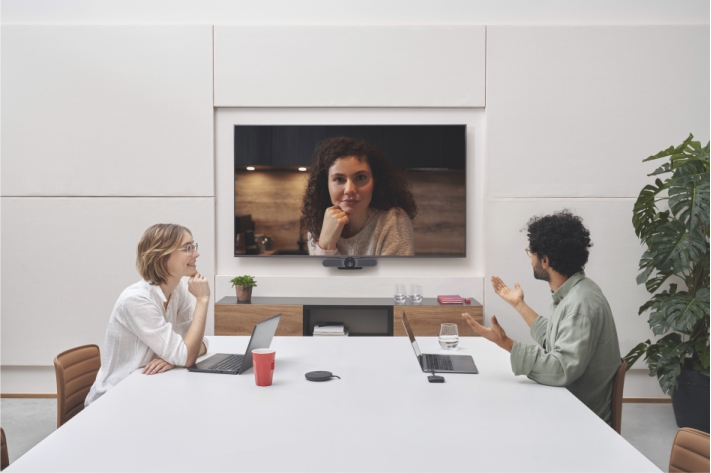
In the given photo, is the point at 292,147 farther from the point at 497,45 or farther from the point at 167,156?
the point at 497,45

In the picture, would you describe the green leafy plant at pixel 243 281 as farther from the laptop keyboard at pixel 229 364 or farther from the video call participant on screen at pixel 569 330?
the video call participant on screen at pixel 569 330

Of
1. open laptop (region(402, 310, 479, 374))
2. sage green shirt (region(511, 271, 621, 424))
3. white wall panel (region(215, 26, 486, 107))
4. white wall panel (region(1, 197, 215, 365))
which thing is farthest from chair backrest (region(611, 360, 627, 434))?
white wall panel (region(1, 197, 215, 365))

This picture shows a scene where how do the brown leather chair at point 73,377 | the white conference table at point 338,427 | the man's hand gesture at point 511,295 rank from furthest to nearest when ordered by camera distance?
the man's hand gesture at point 511,295 < the brown leather chair at point 73,377 < the white conference table at point 338,427

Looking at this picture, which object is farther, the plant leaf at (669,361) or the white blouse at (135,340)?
the plant leaf at (669,361)

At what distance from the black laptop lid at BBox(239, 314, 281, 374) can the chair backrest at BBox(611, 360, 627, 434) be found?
1375 millimetres

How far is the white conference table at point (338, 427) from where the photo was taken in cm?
134

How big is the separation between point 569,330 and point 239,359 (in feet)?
4.30

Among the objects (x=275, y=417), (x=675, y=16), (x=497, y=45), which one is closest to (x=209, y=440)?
(x=275, y=417)

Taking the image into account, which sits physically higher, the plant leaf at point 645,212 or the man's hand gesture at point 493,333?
the plant leaf at point 645,212

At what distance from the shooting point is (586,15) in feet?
14.4

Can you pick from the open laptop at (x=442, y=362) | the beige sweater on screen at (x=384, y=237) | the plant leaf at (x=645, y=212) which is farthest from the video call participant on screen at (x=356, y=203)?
the open laptop at (x=442, y=362)

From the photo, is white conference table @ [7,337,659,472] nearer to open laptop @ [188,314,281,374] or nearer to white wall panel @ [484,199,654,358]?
open laptop @ [188,314,281,374]

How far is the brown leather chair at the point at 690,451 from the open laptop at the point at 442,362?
72 cm

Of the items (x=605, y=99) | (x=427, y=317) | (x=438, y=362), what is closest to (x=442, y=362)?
(x=438, y=362)
